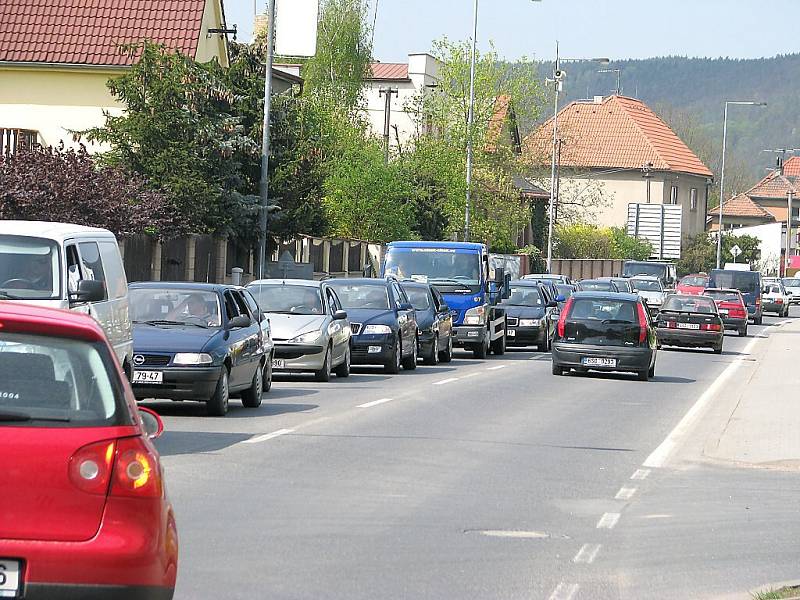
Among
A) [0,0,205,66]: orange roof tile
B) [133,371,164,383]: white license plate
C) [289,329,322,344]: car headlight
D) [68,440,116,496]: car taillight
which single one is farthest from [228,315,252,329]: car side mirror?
[0,0,205,66]: orange roof tile

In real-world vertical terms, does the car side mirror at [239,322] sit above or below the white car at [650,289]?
above

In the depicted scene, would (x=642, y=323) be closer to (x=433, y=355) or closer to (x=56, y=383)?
(x=433, y=355)

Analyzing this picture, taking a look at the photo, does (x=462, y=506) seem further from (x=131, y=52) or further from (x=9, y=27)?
(x=9, y=27)

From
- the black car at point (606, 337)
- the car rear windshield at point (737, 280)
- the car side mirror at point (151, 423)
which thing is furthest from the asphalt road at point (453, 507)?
the car rear windshield at point (737, 280)

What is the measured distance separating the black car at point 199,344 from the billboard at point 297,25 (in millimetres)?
12457

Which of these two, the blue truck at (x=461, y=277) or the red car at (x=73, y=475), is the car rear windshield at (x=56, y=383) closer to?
the red car at (x=73, y=475)

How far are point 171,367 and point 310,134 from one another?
24679 mm

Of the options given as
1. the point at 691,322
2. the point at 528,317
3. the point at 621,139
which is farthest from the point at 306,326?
the point at 621,139

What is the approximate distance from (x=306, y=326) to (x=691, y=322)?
20642 mm

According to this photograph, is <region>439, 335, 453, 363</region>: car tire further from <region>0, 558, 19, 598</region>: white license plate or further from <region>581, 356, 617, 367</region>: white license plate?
<region>0, 558, 19, 598</region>: white license plate

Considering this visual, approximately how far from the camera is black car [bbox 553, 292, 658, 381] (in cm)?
2892

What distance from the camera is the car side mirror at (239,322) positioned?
1889 centimetres

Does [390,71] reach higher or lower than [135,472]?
higher

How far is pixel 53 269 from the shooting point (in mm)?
14766
